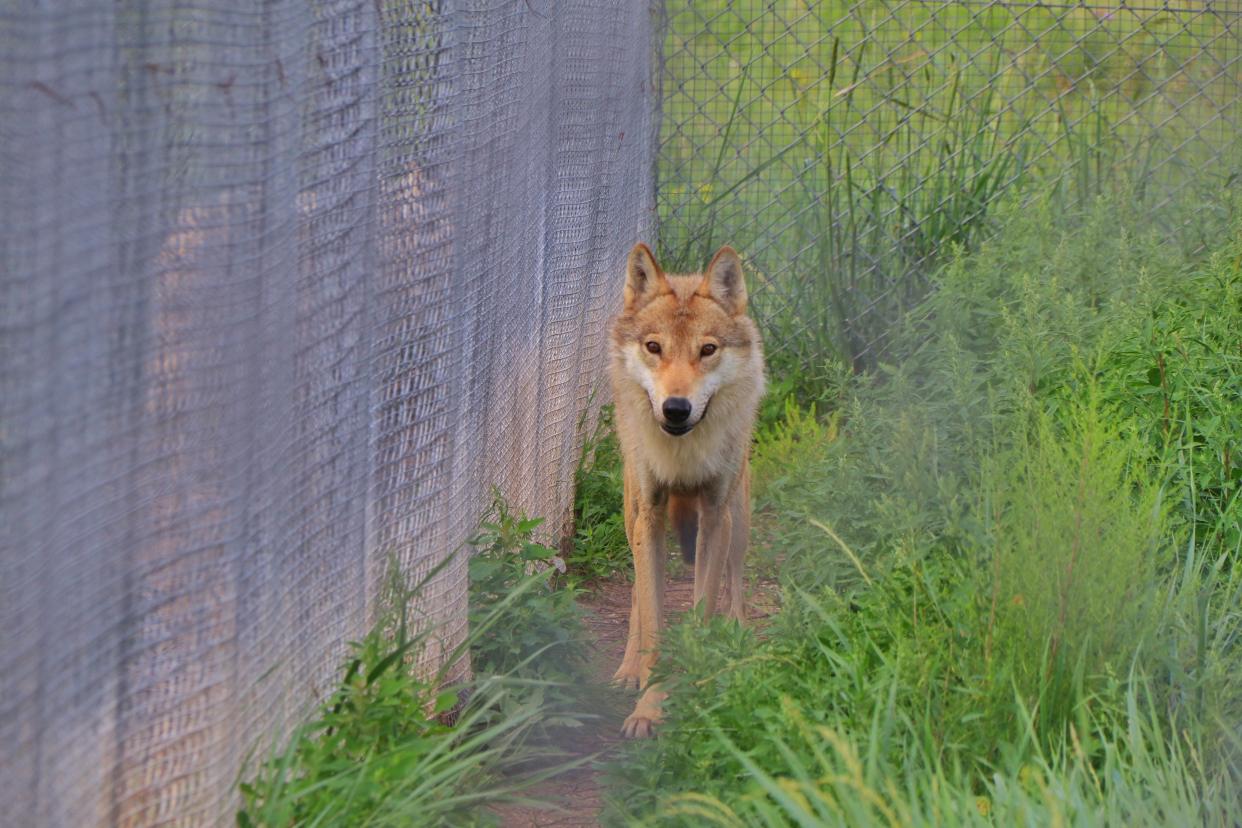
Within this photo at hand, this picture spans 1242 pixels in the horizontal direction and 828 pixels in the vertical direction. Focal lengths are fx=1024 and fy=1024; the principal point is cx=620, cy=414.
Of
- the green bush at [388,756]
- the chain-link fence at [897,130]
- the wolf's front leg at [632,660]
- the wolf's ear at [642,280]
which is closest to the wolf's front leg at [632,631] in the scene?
the wolf's front leg at [632,660]

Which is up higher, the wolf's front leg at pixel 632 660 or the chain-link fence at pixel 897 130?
the chain-link fence at pixel 897 130

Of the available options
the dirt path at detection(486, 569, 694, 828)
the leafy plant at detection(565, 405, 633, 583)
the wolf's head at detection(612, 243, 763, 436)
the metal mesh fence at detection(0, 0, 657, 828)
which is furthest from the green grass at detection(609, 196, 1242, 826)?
the leafy plant at detection(565, 405, 633, 583)

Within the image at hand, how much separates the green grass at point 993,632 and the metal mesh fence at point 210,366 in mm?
947

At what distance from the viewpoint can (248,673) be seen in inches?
79.1

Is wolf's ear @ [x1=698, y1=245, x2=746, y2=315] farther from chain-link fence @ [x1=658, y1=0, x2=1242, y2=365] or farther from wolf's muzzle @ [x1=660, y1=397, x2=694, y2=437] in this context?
chain-link fence @ [x1=658, y1=0, x2=1242, y2=365]

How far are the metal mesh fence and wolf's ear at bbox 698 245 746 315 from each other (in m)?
1.38

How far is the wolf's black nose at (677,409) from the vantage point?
385 centimetres

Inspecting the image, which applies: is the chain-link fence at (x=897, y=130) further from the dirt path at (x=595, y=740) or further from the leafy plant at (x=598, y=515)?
the dirt path at (x=595, y=740)

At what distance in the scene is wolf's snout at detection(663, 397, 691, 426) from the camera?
385cm

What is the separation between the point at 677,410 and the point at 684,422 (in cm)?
6

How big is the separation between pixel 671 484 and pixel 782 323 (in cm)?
298

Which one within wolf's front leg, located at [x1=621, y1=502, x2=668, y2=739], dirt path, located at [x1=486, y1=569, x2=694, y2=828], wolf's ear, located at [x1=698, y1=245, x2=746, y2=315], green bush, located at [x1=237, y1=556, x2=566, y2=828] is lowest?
dirt path, located at [x1=486, y1=569, x2=694, y2=828]

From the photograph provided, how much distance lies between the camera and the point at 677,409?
385 centimetres

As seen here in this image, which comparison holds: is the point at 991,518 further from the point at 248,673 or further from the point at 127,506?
the point at 127,506
